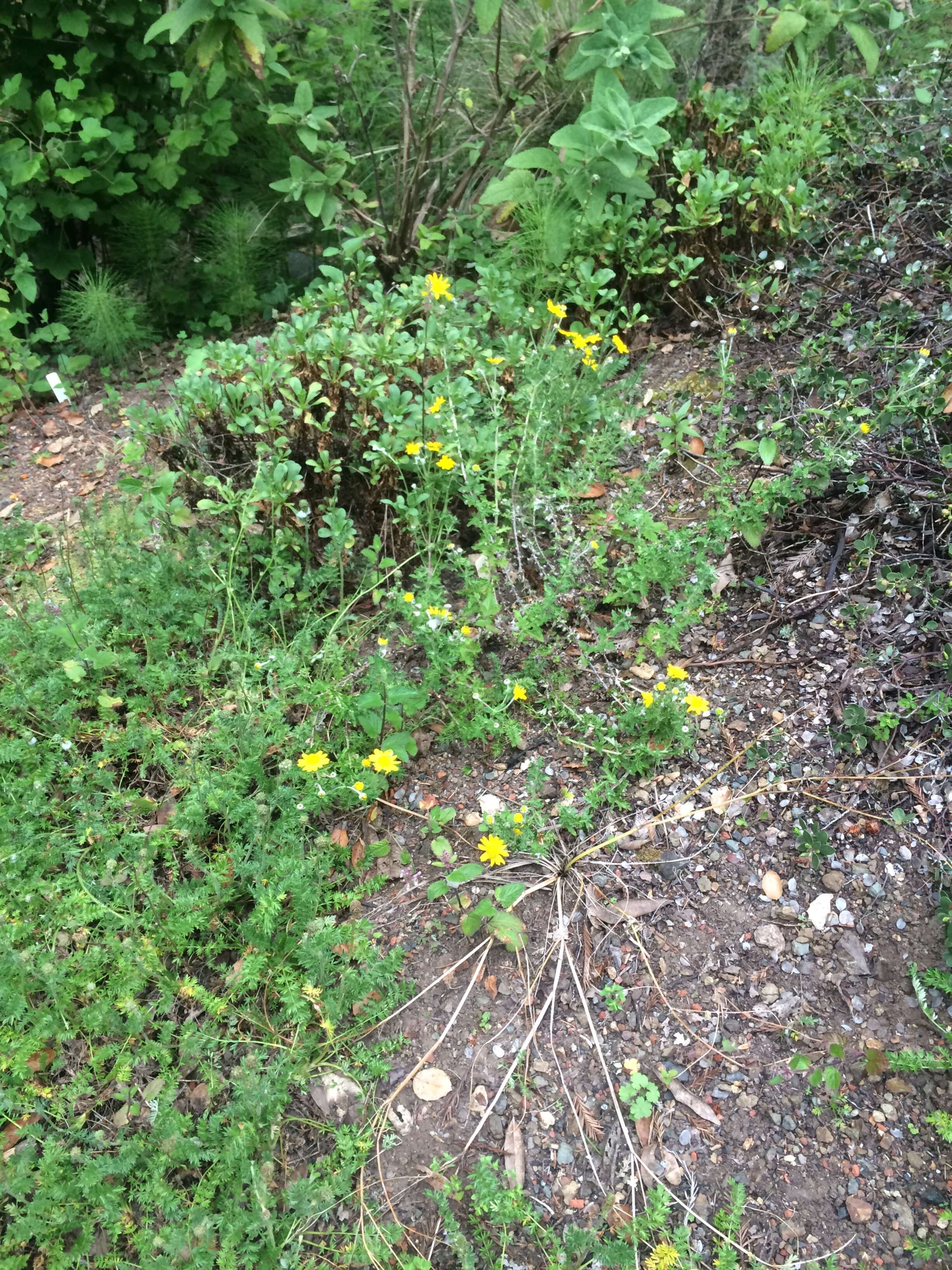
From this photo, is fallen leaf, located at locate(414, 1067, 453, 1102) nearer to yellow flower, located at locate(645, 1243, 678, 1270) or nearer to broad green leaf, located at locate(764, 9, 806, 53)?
yellow flower, located at locate(645, 1243, 678, 1270)

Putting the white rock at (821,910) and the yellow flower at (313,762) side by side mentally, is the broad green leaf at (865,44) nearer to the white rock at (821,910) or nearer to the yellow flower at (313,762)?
the white rock at (821,910)

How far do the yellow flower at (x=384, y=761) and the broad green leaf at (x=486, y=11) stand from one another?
2.65 meters

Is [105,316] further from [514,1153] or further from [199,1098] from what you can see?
[514,1153]

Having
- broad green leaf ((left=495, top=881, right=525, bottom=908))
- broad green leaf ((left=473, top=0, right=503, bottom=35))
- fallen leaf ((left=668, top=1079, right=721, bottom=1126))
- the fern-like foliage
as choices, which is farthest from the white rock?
the fern-like foliage

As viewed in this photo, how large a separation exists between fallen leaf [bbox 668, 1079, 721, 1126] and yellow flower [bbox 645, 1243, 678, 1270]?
0.26 meters

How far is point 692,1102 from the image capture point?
70.7 inches

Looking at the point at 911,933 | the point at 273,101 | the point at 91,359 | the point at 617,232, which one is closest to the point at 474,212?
the point at 617,232

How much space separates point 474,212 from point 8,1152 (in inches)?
157

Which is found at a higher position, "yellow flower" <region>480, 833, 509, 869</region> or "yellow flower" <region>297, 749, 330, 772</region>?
"yellow flower" <region>297, 749, 330, 772</region>

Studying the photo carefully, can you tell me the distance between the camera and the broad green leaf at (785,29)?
3410 millimetres

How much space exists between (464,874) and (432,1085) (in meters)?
0.46

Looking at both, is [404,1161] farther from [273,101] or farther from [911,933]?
[273,101]

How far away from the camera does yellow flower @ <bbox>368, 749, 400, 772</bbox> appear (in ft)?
7.03

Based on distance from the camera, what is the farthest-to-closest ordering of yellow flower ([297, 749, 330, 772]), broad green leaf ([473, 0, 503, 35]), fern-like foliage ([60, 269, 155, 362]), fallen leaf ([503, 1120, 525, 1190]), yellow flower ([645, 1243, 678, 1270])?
fern-like foliage ([60, 269, 155, 362]) < broad green leaf ([473, 0, 503, 35]) < yellow flower ([297, 749, 330, 772]) < fallen leaf ([503, 1120, 525, 1190]) < yellow flower ([645, 1243, 678, 1270])
